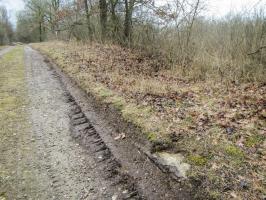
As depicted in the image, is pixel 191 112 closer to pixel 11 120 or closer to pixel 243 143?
pixel 243 143

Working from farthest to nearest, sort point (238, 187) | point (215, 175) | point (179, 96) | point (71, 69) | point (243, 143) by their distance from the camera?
point (71, 69)
point (179, 96)
point (243, 143)
point (215, 175)
point (238, 187)

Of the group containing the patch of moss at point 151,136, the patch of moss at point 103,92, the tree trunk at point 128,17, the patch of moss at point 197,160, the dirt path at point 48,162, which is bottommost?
the dirt path at point 48,162

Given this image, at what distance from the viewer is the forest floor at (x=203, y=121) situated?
3.28m

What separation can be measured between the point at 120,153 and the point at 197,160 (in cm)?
114

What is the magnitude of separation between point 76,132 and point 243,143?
9.02 ft

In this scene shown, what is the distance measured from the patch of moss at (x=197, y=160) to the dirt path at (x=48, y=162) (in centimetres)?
88

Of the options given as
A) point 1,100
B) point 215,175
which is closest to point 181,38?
point 1,100

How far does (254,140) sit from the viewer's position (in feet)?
13.3

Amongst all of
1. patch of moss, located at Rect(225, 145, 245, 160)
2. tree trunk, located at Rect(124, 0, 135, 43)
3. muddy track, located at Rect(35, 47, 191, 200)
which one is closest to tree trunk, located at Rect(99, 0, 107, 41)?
tree trunk, located at Rect(124, 0, 135, 43)

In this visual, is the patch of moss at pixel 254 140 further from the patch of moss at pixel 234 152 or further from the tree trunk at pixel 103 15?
the tree trunk at pixel 103 15

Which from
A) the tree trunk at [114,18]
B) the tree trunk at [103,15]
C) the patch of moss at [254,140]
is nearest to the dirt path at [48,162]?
the patch of moss at [254,140]

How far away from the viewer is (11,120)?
17.9 ft

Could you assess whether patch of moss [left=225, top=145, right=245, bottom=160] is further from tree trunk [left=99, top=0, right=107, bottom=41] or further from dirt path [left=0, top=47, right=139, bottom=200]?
tree trunk [left=99, top=0, right=107, bottom=41]

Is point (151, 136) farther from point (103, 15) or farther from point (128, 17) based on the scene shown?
point (103, 15)
